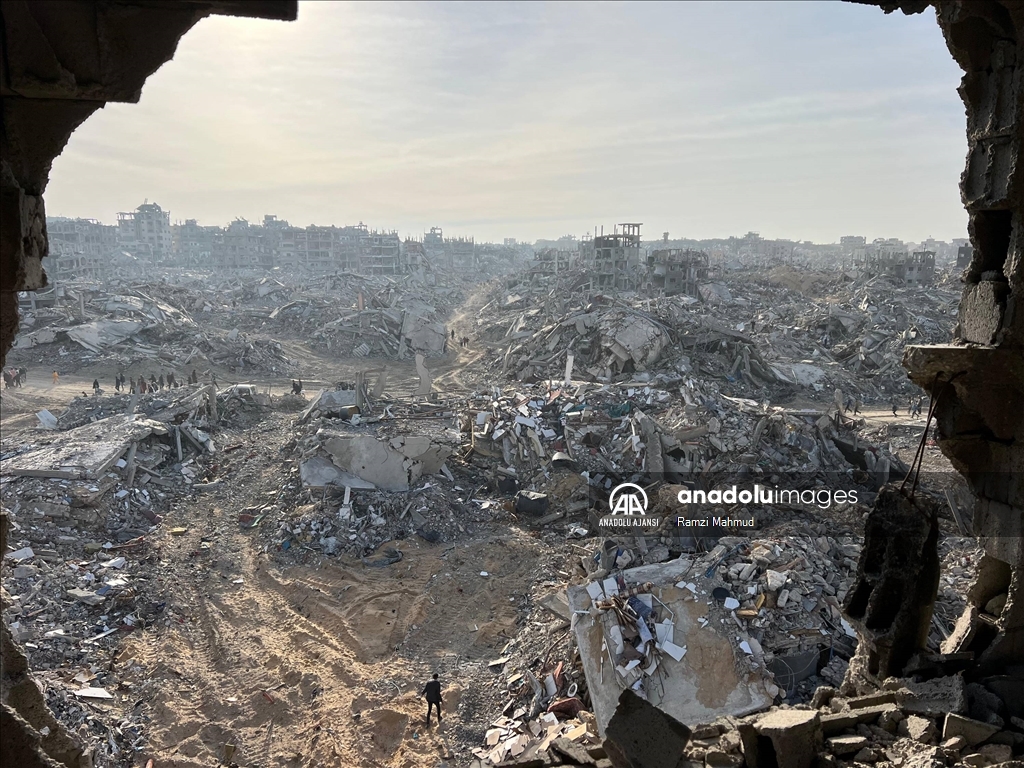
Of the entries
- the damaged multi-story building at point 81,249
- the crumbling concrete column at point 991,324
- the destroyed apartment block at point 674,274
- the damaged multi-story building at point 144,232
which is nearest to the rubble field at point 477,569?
the crumbling concrete column at point 991,324

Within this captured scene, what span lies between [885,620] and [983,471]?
1.24 meters

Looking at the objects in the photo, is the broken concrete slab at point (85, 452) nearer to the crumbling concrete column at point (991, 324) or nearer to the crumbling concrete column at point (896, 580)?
the crumbling concrete column at point (896, 580)

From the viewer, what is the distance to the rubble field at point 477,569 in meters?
6.36

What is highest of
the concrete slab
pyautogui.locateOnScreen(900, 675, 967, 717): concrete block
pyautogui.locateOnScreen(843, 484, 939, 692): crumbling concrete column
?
pyautogui.locateOnScreen(843, 484, 939, 692): crumbling concrete column

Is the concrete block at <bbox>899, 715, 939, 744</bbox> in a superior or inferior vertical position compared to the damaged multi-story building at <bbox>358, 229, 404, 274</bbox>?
inferior

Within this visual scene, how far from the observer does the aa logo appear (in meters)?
11.3

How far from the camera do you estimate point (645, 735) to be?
145 inches

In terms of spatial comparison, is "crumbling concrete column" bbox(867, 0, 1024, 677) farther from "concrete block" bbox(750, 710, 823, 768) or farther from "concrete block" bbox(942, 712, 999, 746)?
"concrete block" bbox(750, 710, 823, 768)

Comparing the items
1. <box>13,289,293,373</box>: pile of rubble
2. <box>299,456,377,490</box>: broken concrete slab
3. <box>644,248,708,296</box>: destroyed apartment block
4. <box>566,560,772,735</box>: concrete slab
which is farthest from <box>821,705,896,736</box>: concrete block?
<box>644,248,708,296</box>: destroyed apartment block

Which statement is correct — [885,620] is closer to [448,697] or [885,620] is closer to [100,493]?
[448,697]

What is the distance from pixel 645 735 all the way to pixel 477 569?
6.60 meters

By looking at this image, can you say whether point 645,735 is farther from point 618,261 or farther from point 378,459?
point 618,261

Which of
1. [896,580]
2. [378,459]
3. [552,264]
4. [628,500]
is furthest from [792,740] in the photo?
[552,264]

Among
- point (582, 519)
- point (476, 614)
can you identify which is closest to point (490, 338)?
point (582, 519)
